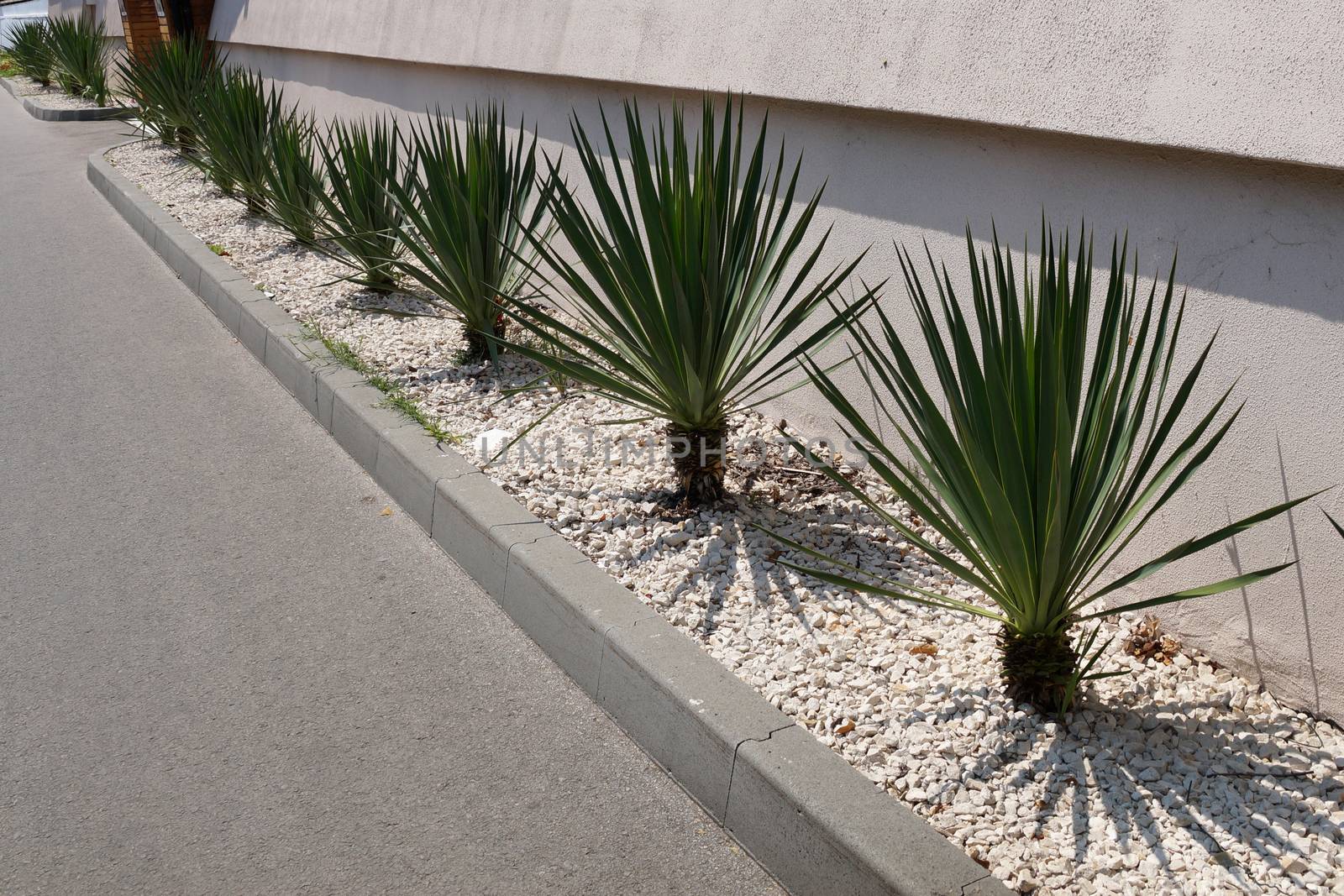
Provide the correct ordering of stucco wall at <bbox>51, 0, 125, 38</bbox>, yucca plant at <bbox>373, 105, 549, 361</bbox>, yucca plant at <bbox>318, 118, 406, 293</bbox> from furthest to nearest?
stucco wall at <bbox>51, 0, 125, 38</bbox> → yucca plant at <bbox>318, 118, 406, 293</bbox> → yucca plant at <bbox>373, 105, 549, 361</bbox>

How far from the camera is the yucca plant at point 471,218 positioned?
5.30 metres

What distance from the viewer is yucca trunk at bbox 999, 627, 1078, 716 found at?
297cm

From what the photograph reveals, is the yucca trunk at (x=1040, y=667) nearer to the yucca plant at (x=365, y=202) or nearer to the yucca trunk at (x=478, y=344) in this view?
the yucca trunk at (x=478, y=344)

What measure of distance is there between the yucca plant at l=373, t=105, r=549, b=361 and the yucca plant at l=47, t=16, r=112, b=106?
1463 centimetres

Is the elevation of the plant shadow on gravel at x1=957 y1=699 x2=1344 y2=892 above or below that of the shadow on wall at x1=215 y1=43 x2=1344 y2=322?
below

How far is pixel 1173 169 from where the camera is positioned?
3.22 metres

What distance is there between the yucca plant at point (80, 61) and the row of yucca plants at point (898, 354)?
13683 millimetres

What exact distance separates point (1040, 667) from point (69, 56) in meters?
19.7

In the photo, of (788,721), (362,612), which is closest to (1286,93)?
(788,721)

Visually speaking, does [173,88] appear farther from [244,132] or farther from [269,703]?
[269,703]

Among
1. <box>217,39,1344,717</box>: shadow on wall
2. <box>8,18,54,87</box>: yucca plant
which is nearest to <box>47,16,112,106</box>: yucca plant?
<box>8,18,54,87</box>: yucca plant

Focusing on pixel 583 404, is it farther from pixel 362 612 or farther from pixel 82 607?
pixel 82 607

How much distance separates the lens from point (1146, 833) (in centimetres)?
261

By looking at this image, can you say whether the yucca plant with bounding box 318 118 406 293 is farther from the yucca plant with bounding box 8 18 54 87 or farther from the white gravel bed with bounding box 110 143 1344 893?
the yucca plant with bounding box 8 18 54 87
